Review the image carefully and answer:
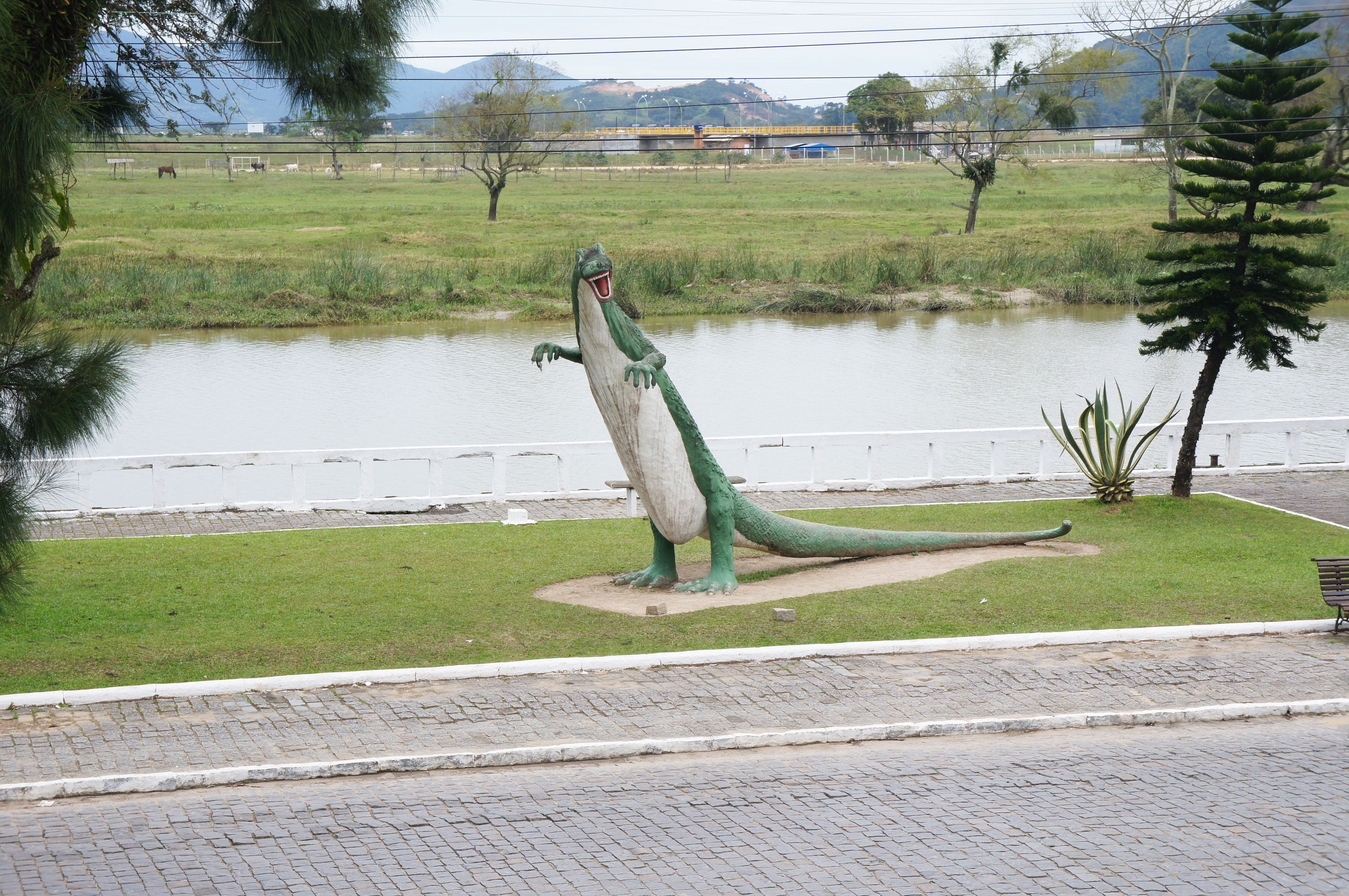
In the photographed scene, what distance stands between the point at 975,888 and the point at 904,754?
2.01m

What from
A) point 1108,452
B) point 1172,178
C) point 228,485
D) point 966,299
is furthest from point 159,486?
point 1172,178

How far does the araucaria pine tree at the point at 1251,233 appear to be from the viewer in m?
16.3

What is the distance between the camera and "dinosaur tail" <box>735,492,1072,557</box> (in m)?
12.9

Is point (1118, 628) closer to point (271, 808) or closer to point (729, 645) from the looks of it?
point (729, 645)

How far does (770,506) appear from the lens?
1700 centimetres

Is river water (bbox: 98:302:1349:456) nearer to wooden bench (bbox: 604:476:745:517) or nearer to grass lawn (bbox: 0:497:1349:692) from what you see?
wooden bench (bbox: 604:476:745:517)

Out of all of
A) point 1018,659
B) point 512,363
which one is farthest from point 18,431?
point 512,363

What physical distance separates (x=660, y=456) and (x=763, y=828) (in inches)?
206

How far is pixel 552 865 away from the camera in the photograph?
674 centimetres

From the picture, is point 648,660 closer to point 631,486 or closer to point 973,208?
point 631,486

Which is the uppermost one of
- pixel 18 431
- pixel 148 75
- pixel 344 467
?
pixel 148 75

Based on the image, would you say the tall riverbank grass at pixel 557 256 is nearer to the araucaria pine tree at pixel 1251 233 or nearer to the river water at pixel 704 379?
the river water at pixel 704 379

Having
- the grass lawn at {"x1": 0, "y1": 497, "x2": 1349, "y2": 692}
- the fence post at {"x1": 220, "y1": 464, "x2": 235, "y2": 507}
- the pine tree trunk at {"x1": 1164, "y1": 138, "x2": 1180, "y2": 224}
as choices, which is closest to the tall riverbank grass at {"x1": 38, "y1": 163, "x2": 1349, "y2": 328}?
the pine tree trunk at {"x1": 1164, "y1": 138, "x2": 1180, "y2": 224}

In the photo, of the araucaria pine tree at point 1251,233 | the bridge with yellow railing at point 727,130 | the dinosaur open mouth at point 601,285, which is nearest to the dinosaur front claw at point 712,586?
the dinosaur open mouth at point 601,285
